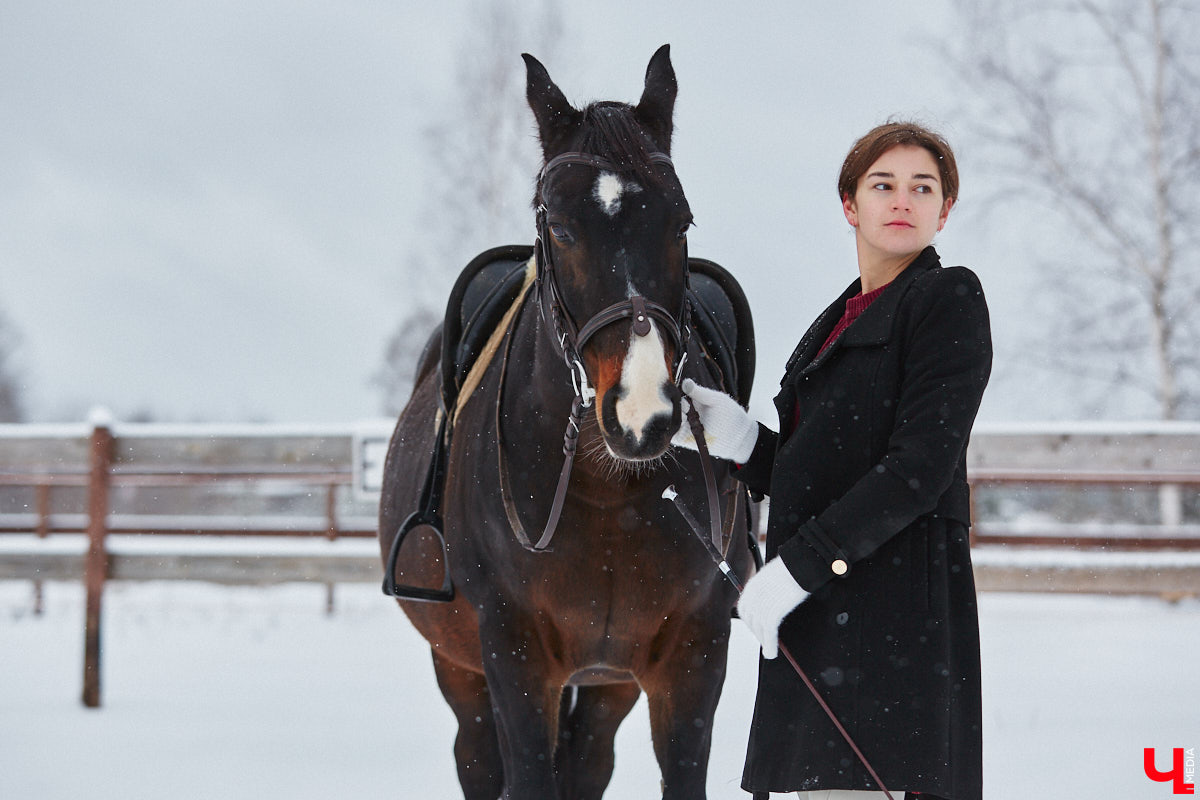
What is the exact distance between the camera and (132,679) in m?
6.33

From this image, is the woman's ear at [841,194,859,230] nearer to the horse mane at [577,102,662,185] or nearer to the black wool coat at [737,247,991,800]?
the black wool coat at [737,247,991,800]

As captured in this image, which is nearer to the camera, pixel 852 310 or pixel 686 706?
pixel 852 310

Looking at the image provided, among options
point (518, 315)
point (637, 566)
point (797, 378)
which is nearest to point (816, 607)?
point (797, 378)

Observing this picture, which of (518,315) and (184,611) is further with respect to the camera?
(184,611)

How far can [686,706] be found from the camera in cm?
237

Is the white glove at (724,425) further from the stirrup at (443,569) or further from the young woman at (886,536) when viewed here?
the stirrup at (443,569)

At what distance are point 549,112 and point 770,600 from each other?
1.20 meters

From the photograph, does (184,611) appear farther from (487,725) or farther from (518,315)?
(518,315)

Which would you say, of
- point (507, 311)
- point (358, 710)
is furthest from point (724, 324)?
point (358, 710)

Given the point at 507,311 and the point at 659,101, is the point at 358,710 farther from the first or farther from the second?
the point at 659,101

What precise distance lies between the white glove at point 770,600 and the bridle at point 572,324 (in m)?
0.46

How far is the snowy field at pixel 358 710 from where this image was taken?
169 inches

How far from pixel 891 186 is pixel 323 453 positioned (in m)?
4.92

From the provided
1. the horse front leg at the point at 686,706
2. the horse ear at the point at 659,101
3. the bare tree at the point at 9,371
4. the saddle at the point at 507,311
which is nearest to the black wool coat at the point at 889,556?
the horse front leg at the point at 686,706
